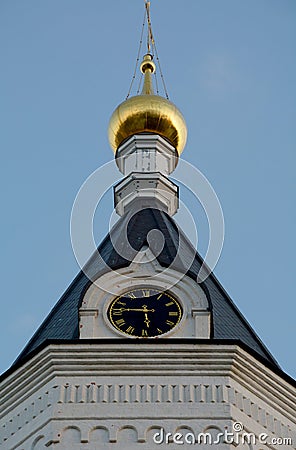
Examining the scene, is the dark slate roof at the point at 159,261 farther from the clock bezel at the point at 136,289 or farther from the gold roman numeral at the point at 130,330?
the gold roman numeral at the point at 130,330

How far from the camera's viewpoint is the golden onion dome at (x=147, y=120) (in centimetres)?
2239

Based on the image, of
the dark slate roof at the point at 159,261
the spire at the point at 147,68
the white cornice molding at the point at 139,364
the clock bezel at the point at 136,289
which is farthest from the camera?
the spire at the point at 147,68

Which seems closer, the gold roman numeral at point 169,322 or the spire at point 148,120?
the gold roman numeral at point 169,322

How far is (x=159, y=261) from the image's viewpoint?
18.4 m

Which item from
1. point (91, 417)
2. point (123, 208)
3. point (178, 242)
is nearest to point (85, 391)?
point (91, 417)

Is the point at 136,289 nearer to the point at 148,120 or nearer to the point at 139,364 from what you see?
the point at 139,364

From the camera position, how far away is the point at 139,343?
17.0m

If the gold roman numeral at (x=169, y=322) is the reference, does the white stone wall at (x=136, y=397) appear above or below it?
below

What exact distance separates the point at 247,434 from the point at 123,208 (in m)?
5.59

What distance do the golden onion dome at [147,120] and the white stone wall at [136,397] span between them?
6113 millimetres

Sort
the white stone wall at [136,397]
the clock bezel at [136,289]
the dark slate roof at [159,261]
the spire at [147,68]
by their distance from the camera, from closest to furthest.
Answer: the white stone wall at [136,397]
the clock bezel at [136,289]
the dark slate roof at [159,261]
the spire at [147,68]

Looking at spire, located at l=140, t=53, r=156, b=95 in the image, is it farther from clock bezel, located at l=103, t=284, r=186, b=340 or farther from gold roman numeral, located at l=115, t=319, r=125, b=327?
gold roman numeral, located at l=115, t=319, r=125, b=327

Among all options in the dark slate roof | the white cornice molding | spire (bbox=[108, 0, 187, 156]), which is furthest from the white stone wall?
spire (bbox=[108, 0, 187, 156])

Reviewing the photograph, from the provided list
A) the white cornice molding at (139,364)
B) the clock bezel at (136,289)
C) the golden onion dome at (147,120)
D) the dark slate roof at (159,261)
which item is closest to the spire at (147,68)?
the golden onion dome at (147,120)
